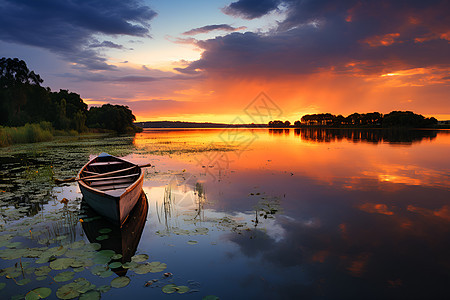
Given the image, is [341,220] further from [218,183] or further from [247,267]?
[218,183]

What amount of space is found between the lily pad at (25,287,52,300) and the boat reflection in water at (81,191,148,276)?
4.10ft

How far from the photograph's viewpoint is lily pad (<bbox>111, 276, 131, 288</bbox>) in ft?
15.8

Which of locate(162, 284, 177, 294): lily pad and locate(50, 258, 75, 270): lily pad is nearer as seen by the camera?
locate(162, 284, 177, 294): lily pad

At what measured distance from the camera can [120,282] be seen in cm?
493

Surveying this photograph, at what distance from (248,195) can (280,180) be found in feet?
13.7

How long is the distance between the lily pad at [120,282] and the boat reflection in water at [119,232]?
0.24 meters

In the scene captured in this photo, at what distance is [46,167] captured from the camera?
1788cm

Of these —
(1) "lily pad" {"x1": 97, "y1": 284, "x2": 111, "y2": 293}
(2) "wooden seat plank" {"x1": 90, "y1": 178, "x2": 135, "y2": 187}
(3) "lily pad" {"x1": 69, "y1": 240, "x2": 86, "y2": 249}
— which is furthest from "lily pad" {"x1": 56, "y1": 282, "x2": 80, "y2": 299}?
(2) "wooden seat plank" {"x1": 90, "y1": 178, "x2": 135, "y2": 187}

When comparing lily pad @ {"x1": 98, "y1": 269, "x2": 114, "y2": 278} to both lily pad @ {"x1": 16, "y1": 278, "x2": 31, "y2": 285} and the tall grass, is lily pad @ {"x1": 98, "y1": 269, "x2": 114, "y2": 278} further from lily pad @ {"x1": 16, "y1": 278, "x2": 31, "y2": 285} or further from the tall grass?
the tall grass

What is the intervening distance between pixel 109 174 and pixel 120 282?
7.05 metres

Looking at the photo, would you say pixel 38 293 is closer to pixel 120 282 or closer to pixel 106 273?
pixel 106 273

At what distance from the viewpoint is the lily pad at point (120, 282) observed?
4.82m

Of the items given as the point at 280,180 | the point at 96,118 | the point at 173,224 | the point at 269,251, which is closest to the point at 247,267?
the point at 269,251

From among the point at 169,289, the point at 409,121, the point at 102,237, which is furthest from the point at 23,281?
the point at 409,121
